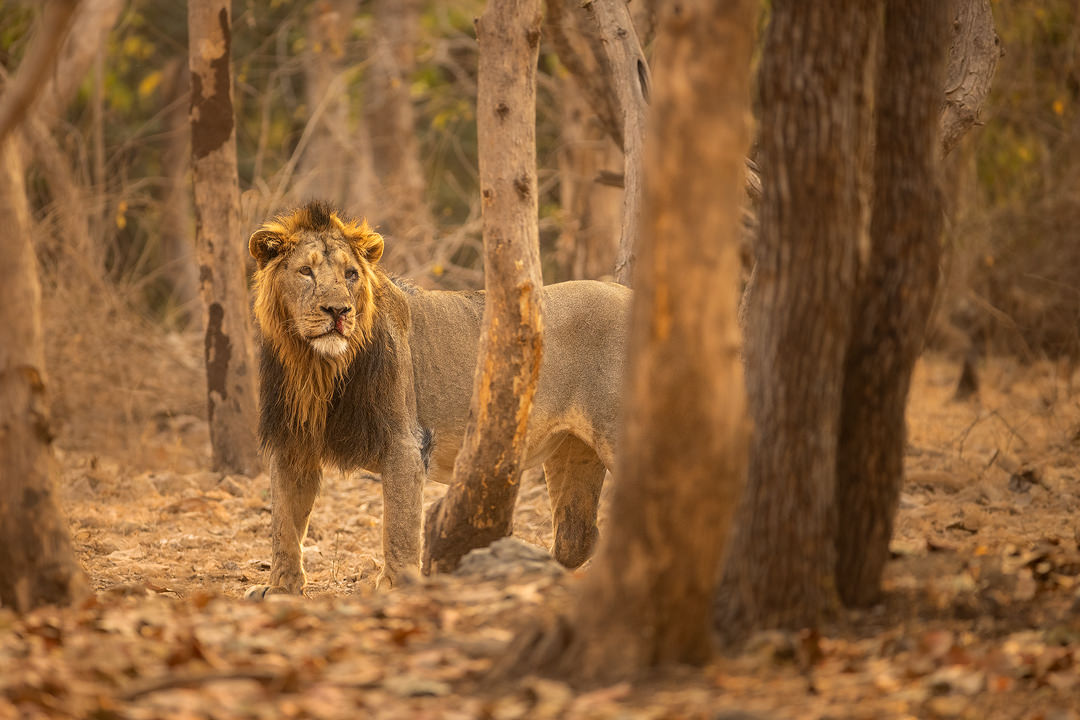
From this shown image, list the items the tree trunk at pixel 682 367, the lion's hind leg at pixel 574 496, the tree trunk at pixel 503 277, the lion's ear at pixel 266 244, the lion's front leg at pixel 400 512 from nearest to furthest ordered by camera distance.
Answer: the tree trunk at pixel 682 367
the tree trunk at pixel 503 277
the lion's front leg at pixel 400 512
the lion's ear at pixel 266 244
the lion's hind leg at pixel 574 496

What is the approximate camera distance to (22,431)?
13.4ft

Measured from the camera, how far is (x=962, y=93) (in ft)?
21.8

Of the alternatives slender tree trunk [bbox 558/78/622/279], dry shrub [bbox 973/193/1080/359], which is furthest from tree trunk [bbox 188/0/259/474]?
dry shrub [bbox 973/193/1080/359]

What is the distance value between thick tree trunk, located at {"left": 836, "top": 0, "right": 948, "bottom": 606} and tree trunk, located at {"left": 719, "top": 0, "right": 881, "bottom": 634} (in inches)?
8.7

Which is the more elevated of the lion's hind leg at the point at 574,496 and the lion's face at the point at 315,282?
the lion's face at the point at 315,282

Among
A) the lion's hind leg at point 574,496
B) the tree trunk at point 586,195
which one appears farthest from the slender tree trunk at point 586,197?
the lion's hind leg at point 574,496

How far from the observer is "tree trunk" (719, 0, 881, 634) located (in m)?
3.78

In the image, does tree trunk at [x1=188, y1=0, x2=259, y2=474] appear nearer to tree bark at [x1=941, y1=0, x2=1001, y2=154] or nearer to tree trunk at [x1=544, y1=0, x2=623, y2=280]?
tree trunk at [x1=544, y1=0, x2=623, y2=280]

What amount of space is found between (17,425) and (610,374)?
3498 millimetres

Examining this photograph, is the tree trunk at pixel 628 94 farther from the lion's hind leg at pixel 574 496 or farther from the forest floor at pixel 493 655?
the forest floor at pixel 493 655

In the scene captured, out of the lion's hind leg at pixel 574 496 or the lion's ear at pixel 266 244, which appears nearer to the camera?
the lion's ear at pixel 266 244

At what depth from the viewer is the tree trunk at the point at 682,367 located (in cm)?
332

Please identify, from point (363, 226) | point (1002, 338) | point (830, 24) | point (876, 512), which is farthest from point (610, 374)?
point (1002, 338)

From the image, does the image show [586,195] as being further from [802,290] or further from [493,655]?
[493,655]
